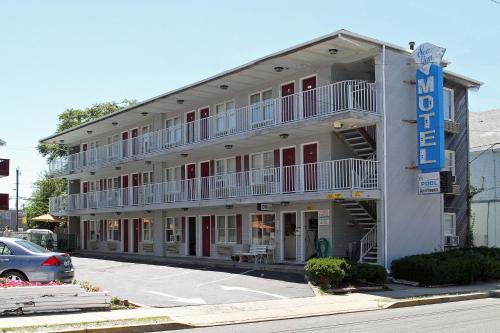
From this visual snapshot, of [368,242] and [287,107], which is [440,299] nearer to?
[368,242]

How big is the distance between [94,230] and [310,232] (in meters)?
22.5

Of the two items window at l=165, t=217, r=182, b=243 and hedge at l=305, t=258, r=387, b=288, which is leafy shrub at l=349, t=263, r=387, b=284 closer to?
hedge at l=305, t=258, r=387, b=288

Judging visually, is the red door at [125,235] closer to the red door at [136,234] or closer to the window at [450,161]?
the red door at [136,234]

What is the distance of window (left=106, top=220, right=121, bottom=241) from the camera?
4031 centimetres

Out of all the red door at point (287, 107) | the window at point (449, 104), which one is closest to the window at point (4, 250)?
the red door at point (287, 107)

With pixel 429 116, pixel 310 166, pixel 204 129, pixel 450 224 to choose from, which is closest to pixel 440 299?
pixel 429 116

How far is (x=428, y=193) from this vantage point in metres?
23.2

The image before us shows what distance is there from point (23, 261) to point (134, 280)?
598 cm

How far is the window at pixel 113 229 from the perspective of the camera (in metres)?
40.3

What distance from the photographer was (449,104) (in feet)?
89.3

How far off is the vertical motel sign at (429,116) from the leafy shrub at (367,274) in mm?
4896

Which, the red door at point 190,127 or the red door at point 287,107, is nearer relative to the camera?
the red door at point 287,107

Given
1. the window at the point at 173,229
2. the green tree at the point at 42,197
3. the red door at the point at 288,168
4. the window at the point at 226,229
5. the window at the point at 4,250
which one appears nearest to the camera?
the window at the point at 4,250

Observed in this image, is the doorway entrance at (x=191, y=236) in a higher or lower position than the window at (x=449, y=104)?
lower
